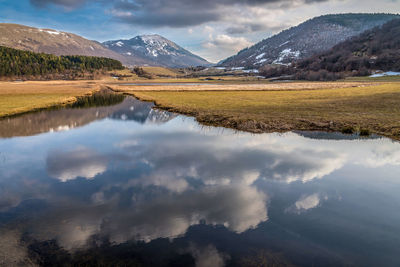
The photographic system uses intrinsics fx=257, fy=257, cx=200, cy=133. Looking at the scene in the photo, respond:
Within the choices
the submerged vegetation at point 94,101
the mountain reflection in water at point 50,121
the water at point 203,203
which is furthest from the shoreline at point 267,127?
the submerged vegetation at point 94,101

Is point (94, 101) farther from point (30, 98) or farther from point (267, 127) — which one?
point (267, 127)

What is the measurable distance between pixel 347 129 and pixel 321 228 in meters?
23.6

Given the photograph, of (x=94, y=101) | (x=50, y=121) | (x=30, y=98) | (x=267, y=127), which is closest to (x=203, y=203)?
(x=267, y=127)

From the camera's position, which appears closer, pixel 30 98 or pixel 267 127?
pixel 267 127

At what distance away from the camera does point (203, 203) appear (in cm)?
1478

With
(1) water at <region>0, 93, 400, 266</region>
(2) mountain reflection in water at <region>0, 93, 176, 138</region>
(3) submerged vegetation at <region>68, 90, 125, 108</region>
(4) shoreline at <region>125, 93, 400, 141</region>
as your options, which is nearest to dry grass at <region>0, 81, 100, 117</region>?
(3) submerged vegetation at <region>68, 90, 125, 108</region>

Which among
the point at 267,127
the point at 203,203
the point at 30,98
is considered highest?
the point at 30,98

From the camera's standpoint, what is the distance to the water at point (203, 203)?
34.4ft

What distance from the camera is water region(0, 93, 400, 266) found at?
1049 centimetres

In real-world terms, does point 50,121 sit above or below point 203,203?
below

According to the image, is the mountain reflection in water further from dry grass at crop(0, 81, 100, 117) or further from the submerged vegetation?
the submerged vegetation

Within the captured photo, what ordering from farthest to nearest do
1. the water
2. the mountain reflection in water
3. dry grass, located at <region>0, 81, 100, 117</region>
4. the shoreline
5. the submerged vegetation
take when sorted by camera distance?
the submerged vegetation < dry grass, located at <region>0, 81, 100, 117</region> < the mountain reflection in water < the shoreline < the water

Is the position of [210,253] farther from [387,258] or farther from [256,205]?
[387,258]

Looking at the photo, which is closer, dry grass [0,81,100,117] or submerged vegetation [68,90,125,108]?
dry grass [0,81,100,117]
